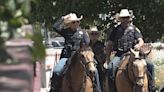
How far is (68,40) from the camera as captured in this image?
934cm

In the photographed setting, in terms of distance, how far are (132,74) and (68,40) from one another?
1.20m

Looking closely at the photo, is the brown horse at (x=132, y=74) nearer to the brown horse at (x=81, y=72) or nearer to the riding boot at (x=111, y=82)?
the riding boot at (x=111, y=82)

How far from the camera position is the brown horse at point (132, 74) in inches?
352

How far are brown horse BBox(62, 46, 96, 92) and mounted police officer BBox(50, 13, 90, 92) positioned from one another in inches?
6.6

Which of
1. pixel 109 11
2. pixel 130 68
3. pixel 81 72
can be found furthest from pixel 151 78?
pixel 109 11

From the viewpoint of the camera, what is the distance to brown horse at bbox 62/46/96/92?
8578 mm

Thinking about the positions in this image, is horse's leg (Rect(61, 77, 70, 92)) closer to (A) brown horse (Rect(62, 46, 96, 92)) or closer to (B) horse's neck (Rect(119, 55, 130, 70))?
(A) brown horse (Rect(62, 46, 96, 92))

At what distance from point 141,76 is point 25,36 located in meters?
7.90

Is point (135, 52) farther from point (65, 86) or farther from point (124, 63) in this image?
point (65, 86)

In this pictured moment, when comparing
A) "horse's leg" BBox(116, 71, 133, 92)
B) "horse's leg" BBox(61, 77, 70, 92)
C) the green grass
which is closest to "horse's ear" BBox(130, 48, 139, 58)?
"horse's leg" BBox(116, 71, 133, 92)

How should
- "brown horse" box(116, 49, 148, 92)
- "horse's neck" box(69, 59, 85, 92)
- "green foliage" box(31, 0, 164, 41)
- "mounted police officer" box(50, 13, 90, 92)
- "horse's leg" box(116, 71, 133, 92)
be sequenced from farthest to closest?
"green foliage" box(31, 0, 164, 41) < "horse's leg" box(116, 71, 133, 92) < "mounted police officer" box(50, 13, 90, 92) < "brown horse" box(116, 49, 148, 92) < "horse's neck" box(69, 59, 85, 92)

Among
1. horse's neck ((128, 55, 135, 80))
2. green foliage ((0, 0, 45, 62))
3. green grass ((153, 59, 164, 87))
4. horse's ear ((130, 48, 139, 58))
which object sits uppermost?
green foliage ((0, 0, 45, 62))

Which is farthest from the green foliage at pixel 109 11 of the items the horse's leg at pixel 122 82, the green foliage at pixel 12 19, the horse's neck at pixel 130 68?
the green foliage at pixel 12 19

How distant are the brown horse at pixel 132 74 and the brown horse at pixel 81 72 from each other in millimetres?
700
